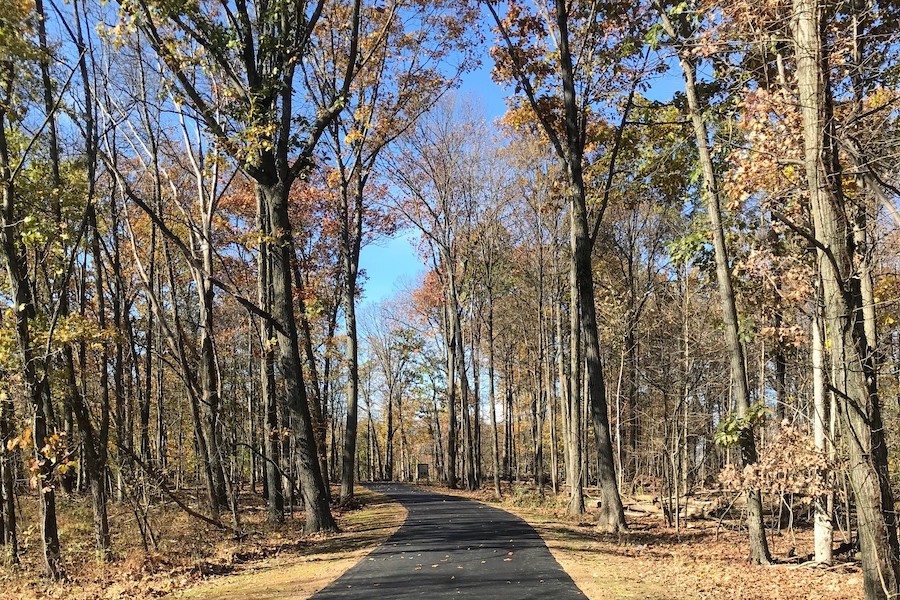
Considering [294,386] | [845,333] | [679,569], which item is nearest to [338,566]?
[294,386]

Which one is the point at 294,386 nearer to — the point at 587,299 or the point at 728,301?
the point at 587,299

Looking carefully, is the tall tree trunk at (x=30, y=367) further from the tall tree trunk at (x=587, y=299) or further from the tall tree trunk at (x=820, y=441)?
the tall tree trunk at (x=820, y=441)

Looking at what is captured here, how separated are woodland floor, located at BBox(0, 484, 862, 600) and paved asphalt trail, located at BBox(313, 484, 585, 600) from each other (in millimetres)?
326

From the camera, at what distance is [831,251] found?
5.47 metres

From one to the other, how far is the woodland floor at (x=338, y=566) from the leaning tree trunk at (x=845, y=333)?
7.71ft

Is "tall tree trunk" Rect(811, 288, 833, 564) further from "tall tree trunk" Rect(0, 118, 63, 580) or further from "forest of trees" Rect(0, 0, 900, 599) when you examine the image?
"tall tree trunk" Rect(0, 118, 63, 580)

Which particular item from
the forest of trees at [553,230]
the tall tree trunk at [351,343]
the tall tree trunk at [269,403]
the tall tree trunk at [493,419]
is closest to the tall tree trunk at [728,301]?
the forest of trees at [553,230]

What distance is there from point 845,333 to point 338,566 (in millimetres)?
7055

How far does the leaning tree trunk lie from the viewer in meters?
5.20

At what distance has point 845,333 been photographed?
214 inches

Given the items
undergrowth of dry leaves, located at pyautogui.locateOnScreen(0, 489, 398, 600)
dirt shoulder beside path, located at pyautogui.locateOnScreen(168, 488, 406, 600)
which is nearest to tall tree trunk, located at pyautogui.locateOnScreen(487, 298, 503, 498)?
undergrowth of dry leaves, located at pyautogui.locateOnScreen(0, 489, 398, 600)

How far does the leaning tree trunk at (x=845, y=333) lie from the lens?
520 cm

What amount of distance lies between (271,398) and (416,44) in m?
11.6

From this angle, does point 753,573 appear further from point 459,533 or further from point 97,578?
point 97,578
